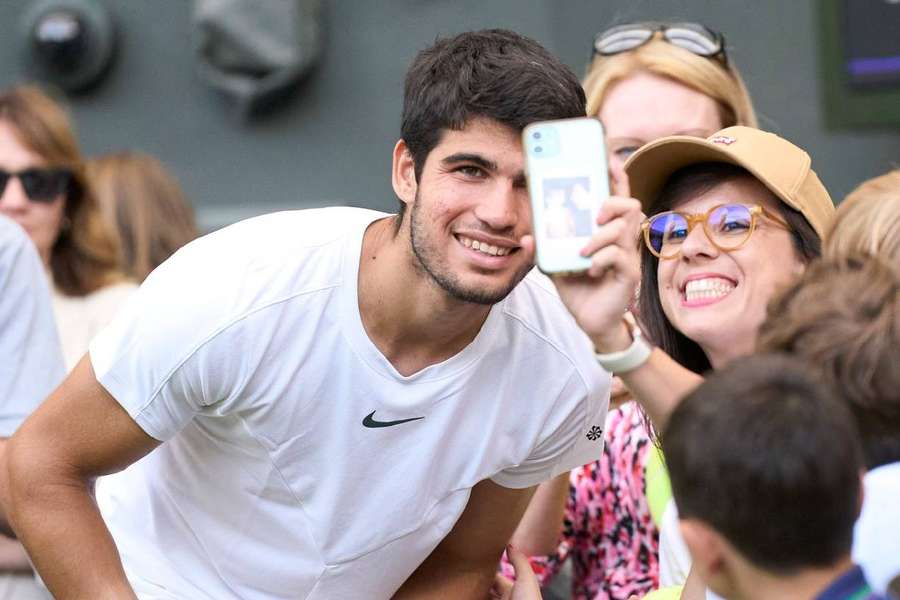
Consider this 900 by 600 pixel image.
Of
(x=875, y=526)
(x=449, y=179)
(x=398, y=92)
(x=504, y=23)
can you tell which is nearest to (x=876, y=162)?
(x=504, y=23)

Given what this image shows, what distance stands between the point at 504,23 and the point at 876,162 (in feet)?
5.14

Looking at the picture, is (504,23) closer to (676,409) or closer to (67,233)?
(67,233)

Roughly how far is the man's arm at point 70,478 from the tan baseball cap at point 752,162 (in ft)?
3.74

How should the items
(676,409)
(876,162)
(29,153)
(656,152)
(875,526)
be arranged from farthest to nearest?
(876,162) → (29,153) → (656,152) → (875,526) → (676,409)

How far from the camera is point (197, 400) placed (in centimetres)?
284

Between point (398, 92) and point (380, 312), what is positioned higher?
point (380, 312)

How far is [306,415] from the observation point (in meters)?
2.87

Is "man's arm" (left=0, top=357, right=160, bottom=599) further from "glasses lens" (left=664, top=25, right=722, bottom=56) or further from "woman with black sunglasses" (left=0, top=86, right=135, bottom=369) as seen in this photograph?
"glasses lens" (left=664, top=25, right=722, bottom=56)

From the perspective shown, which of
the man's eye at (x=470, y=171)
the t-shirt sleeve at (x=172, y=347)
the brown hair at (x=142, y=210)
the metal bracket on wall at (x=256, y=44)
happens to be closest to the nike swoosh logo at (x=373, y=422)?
the t-shirt sleeve at (x=172, y=347)

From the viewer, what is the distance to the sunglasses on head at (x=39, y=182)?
4.68 meters

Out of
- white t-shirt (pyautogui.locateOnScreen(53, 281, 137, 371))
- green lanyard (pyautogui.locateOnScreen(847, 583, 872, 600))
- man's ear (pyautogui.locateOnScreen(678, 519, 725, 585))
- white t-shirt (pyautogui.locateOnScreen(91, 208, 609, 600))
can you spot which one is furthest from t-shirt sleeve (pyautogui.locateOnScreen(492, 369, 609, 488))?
white t-shirt (pyautogui.locateOnScreen(53, 281, 137, 371))

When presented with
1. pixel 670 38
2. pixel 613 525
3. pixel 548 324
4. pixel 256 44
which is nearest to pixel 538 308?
pixel 548 324

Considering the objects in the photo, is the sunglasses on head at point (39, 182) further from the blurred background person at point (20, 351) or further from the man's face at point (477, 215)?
the man's face at point (477, 215)

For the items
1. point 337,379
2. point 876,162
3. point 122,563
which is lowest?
point 876,162
